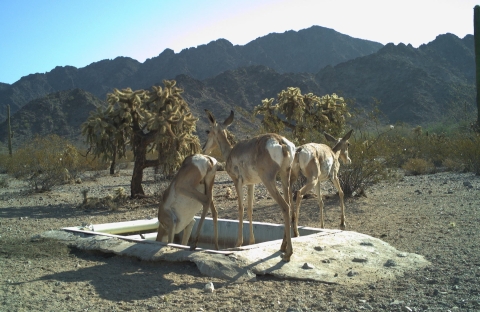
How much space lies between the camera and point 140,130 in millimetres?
19000

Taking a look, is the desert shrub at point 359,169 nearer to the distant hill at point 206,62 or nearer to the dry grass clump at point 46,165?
the dry grass clump at point 46,165

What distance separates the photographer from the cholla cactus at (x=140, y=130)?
18203 mm

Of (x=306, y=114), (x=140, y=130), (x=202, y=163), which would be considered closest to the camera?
(x=202, y=163)

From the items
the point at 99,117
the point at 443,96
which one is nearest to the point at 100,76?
the point at 443,96

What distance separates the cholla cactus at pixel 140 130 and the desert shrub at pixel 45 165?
4532 millimetres

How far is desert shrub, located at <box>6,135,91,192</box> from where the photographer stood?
891 inches

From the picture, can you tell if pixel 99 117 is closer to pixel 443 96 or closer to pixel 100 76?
pixel 443 96

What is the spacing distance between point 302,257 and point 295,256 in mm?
127

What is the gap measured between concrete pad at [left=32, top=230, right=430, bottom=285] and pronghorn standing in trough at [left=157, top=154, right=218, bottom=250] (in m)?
0.61

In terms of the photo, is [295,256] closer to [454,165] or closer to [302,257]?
[302,257]

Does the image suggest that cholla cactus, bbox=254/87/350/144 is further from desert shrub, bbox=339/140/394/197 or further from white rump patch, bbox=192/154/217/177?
white rump patch, bbox=192/154/217/177

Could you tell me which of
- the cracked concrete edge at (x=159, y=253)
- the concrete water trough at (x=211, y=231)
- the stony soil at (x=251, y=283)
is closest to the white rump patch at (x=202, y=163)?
the cracked concrete edge at (x=159, y=253)

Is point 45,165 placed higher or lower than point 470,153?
higher

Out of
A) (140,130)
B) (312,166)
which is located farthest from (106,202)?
(312,166)
